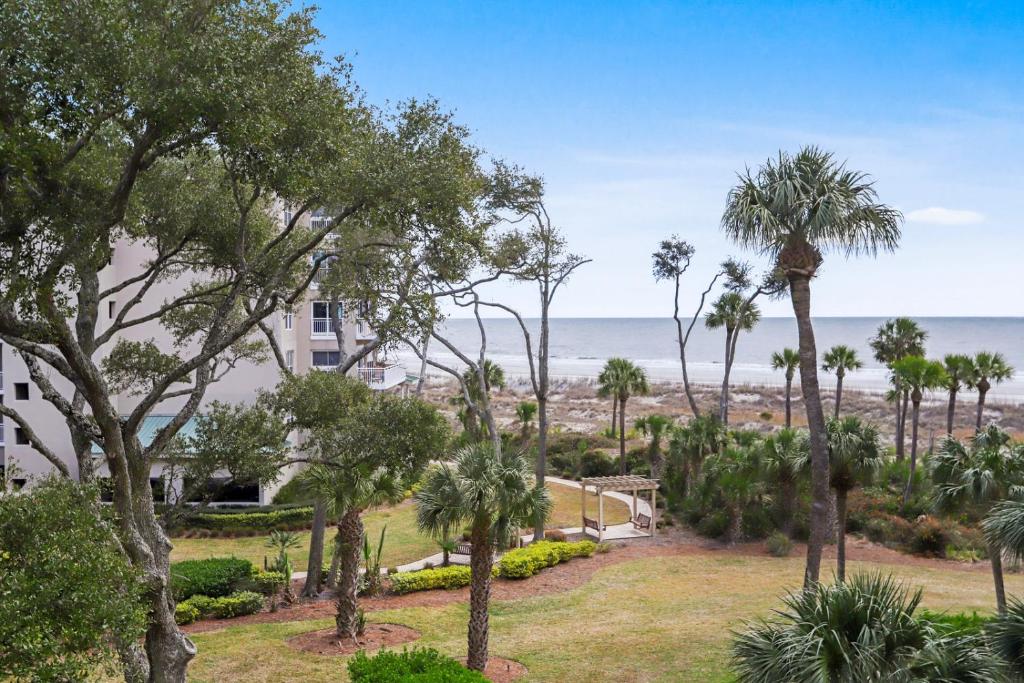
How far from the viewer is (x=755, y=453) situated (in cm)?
2691

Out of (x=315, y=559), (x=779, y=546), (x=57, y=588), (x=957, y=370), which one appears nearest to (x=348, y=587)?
(x=315, y=559)

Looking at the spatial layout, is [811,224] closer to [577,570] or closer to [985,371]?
[577,570]

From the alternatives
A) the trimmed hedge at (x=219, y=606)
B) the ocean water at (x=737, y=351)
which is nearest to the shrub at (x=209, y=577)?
the trimmed hedge at (x=219, y=606)

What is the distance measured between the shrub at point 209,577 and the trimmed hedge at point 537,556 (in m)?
7.56

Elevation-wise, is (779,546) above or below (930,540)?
below

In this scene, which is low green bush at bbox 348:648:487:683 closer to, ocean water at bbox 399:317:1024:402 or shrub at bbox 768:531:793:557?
shrub at bbox 768:531:793:557

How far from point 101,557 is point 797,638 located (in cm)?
773

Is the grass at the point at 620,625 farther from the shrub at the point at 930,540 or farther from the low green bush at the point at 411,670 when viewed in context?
the low green bush at the point at 411,670

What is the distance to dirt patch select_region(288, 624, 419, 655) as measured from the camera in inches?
675

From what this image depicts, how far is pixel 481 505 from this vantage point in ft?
48.9

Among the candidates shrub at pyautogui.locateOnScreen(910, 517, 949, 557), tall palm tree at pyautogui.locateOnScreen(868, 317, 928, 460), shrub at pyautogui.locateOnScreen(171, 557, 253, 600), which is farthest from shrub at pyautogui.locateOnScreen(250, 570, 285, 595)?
tall palm tree at pyautogui.locateOnScreen(868, 317, 928, 460)

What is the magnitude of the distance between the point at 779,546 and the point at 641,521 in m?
5.57

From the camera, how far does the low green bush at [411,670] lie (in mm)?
11719

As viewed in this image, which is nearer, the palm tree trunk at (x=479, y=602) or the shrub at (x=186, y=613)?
the palm tree trunk at (x=479, y=602)
